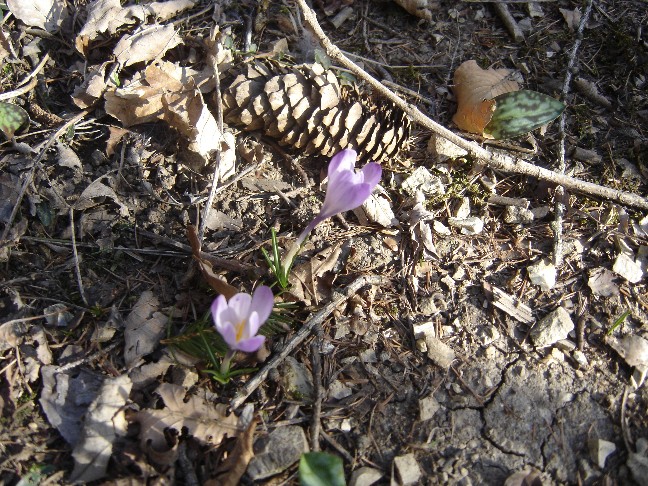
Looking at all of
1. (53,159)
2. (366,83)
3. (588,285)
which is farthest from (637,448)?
(53,159)

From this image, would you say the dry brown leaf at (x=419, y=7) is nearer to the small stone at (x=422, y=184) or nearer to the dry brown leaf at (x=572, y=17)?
the dry brown leaf at (x=572, y=17)

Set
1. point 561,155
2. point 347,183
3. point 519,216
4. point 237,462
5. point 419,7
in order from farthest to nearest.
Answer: point 419,7 → point 561,155 → point 519,216 → point 347,183 → point 237,462

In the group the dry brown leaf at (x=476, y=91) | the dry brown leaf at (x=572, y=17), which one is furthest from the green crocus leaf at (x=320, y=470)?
the dry brown leaf at (x=572, y=17)

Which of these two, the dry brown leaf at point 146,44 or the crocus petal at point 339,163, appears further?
the dry brown leaf at point 146,44

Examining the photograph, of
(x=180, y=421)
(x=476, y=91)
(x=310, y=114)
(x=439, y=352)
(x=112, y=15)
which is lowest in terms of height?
(x=439, y=352)

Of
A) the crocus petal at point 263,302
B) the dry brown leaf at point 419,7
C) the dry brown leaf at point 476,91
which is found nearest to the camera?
the crocus petal at point 263,302

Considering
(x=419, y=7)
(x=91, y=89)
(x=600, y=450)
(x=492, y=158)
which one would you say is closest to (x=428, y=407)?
(x=600, y=450)

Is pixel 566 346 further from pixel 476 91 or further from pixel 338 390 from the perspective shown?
pixel 476 91
